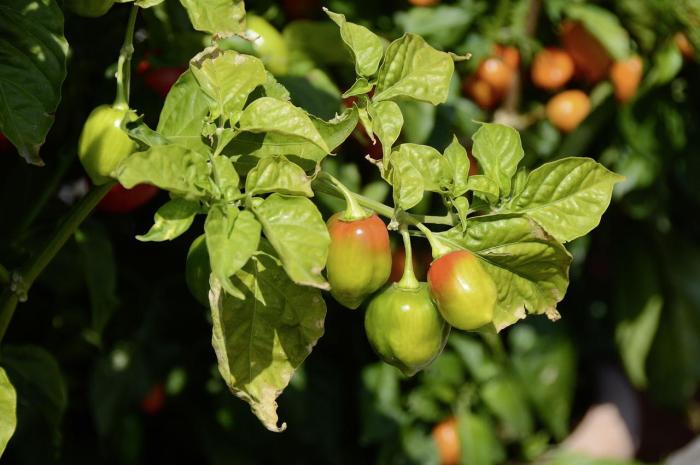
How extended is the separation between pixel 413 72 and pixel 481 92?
874 mm

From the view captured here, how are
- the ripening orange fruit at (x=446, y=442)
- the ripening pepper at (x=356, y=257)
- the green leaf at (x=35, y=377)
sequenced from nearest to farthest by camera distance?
the ripening pepper at (x=356, y=257), the green leaf at (x=35, y=377), the ripening orange fruit at (x=446, y=442)

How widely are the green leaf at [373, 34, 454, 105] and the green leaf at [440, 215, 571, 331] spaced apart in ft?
0.31

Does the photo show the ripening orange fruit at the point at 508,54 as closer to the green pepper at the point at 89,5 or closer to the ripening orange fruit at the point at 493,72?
the ripening orange fruit at the point at 493,72

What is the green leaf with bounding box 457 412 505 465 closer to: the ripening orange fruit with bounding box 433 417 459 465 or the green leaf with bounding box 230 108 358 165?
the ripening orange fruit with bounding box 433 417 459 465

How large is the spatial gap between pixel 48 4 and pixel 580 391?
178 centimetres

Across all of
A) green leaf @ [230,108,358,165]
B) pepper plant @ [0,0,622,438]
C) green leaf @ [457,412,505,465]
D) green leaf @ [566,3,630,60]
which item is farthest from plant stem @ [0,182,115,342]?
green leaf @ [457,412,505,465]

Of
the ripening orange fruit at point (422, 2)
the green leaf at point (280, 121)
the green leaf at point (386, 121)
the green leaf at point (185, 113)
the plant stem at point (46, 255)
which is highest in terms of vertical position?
the green leaf at point (280, 121)

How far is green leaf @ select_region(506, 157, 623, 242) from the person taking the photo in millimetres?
765

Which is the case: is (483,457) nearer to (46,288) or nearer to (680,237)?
(680,237)

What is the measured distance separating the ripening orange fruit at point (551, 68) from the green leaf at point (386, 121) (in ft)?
3.35

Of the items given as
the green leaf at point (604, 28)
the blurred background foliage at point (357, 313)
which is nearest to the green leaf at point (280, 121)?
the blurred background foliage at point (357, 313)

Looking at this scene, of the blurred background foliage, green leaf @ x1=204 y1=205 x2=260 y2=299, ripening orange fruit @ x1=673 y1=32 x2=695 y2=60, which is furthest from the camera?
ripening orange fruit @ x1=673 y1=32 x2=695 y2=60

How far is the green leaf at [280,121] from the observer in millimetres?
697

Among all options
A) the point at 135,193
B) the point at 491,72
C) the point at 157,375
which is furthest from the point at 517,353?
the point at 135,193
